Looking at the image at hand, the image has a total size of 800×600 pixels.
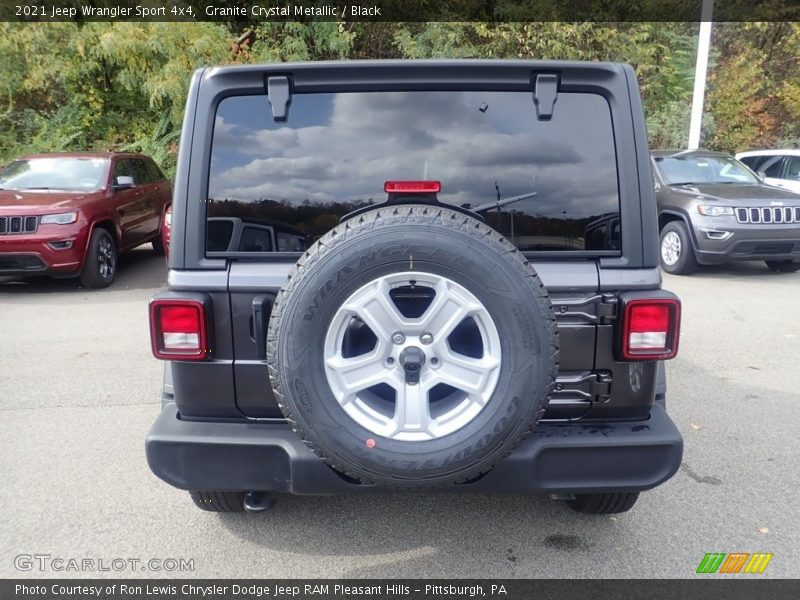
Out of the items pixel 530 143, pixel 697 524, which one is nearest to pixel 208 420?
pixel 530 143

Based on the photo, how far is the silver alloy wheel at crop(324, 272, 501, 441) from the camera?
6.57ft

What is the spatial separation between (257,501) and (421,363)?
1.24 meters

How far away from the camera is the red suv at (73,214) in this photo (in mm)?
7508

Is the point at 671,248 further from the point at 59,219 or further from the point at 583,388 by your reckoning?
the point at 59,219

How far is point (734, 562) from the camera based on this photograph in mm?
2615

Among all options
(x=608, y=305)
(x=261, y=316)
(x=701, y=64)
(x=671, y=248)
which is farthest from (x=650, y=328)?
(x=701, y=64)

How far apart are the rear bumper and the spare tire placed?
0.64 feet

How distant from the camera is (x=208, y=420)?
2395mm

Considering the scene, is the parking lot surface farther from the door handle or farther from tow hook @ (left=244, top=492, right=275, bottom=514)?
the door handle

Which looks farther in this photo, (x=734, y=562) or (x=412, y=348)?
(x=734, y=562)

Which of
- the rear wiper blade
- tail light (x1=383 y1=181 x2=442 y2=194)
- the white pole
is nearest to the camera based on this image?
tail light (x1=383 y1=181 x2=442 y2=194)

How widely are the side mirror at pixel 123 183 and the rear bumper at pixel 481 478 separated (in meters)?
7.19

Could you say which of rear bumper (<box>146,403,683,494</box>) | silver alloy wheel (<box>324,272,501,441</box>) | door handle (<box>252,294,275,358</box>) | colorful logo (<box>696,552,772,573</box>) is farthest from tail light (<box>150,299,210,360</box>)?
colorful logo (<box>696,552,772,573</box>)

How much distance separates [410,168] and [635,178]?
0.84 metres
